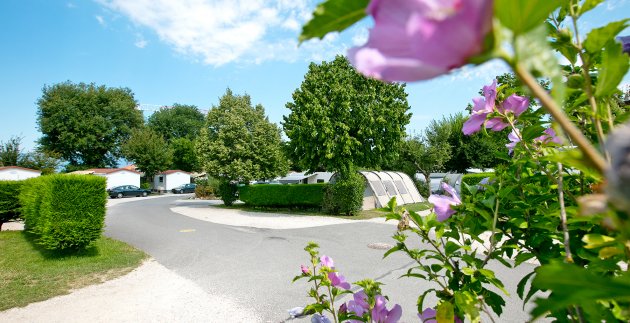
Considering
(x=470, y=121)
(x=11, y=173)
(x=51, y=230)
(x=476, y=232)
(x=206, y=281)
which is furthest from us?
(x=11, y=173)

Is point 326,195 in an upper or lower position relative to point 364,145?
lower

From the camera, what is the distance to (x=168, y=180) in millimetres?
40250

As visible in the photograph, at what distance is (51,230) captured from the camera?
6.83 m

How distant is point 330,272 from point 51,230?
7.40 metres

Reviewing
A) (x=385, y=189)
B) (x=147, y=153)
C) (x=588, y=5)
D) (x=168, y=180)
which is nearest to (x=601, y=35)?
(x=588, y=5)

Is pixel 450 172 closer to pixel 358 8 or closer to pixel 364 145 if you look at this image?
pixel 364 145

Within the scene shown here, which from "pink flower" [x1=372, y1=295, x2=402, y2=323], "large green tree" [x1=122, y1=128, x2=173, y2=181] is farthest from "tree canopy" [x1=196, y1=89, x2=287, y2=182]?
"large green tree" [x1=122, y1=128, x2=173, y2=181]

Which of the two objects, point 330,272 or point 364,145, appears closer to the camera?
point 330,272

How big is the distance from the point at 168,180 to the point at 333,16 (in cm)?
4318

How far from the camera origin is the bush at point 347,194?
15.0 metres

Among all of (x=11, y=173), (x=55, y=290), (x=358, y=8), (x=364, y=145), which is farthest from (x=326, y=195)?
(x=11, y=173)

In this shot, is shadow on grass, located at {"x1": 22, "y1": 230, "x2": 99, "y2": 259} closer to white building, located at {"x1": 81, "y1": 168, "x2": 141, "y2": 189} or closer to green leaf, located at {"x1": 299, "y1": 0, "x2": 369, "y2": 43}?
green leaf, located at {"x1": 299, "y1": 0, "x2": 369, "y2": 43}

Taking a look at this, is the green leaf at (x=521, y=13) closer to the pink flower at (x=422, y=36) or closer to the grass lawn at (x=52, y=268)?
the pink flower at (x=422, y=36)

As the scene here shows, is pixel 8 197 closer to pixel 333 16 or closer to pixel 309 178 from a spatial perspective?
Result: pixel 333 16
